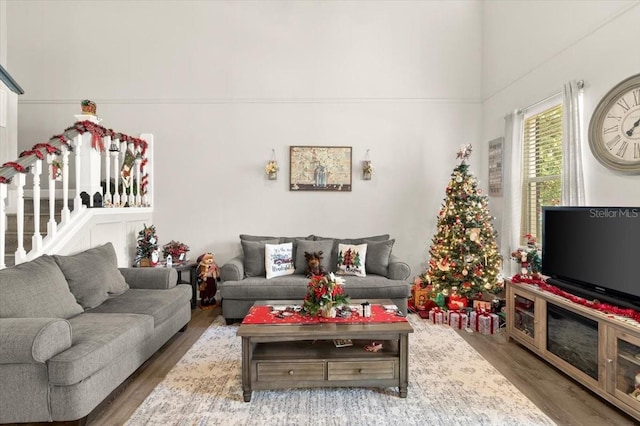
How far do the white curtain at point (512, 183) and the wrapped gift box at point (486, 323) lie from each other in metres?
0.81

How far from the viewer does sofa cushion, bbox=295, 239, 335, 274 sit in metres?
4.67

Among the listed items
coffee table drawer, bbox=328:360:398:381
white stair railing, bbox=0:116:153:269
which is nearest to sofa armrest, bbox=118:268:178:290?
white stair railing, bbox=0:116:153:269

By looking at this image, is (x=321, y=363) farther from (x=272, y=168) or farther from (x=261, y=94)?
(x=261, y=94)

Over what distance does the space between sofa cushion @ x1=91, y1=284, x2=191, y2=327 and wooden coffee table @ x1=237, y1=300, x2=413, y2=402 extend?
105cm

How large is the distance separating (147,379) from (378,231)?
350cm

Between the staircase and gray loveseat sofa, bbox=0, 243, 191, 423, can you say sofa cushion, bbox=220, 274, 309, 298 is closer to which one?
gray loveseat sofa, bbox=0, 243, 191, 423

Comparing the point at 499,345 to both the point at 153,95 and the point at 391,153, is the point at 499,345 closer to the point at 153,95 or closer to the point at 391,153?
the point at 391,153

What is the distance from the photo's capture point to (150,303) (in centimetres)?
326

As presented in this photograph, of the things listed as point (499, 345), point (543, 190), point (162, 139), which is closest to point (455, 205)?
point (543, 190)

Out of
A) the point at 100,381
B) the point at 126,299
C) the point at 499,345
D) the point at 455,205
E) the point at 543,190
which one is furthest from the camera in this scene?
the point at 455,205

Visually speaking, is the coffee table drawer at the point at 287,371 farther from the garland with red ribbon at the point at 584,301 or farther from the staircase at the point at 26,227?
the staircase at the point at 26,227

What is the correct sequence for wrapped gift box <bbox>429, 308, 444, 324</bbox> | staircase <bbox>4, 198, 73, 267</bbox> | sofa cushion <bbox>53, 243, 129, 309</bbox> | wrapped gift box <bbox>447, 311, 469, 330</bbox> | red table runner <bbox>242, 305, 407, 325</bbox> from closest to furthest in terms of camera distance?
red table runner <bbox>242, 305, 407, 325</bbox>, sofa cushion <bbox>53, 243, 129, 309</bbox>, staircase <bbox>4, 198, 73, 267</bbox>, wrapped gift box <bbox>447, 311, 469, 330</bbox>, wrapped gift box <bbox>429, 308, 444, 324</bbox>

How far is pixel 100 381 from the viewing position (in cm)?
233

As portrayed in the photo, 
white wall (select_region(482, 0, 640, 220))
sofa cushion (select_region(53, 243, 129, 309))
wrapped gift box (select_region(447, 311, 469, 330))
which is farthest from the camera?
wrapped gift box (select_region(447, 311, 469, 330))
